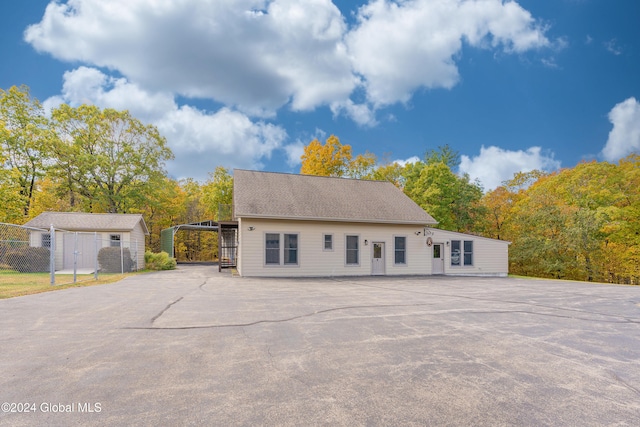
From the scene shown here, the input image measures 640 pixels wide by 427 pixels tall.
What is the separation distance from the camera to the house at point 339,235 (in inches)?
599

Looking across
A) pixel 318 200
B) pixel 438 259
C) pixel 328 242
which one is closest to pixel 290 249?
pixel 328 242

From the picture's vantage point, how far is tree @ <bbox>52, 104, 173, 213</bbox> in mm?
26078

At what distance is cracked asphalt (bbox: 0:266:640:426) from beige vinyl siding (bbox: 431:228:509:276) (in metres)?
11.3

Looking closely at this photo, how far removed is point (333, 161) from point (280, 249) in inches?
618

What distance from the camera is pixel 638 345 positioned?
469 centimetres

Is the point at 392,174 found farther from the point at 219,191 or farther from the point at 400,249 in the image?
the point at 219,191

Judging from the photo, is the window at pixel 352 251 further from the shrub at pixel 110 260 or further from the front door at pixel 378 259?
the shrub at pixel 110 260

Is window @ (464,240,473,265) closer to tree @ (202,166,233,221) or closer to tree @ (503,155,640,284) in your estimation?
tree @ (503,155,640,284)

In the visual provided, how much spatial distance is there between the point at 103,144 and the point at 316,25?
22.3 m

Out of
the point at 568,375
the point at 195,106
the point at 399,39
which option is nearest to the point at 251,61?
the point at 399,39

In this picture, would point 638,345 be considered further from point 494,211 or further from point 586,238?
point 494,211

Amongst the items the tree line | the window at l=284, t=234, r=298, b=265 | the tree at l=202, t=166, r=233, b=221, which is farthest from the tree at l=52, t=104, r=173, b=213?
the window at l=284, t=234, r=298, b=265

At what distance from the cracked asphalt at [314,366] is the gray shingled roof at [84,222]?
47.0 feet

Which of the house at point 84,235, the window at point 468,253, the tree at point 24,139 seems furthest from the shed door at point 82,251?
the window at point 468,253
